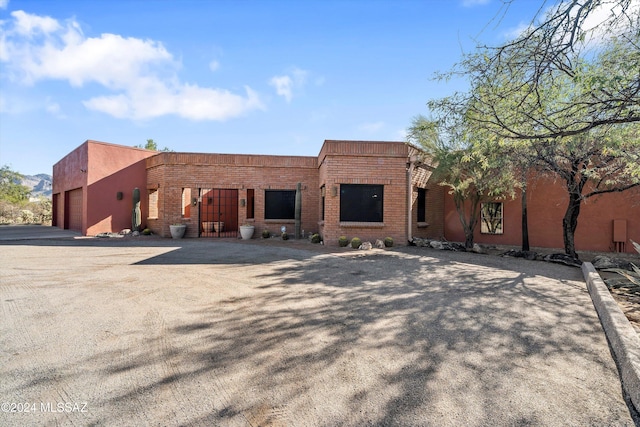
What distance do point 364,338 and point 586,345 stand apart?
226 centimetres

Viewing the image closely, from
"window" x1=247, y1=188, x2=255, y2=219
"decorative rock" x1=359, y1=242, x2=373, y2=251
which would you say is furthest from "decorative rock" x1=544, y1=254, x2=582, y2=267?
"window" x1=247, y1=188, x2=255, y2=219

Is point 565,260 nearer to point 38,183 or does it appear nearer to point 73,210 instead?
point 73,210

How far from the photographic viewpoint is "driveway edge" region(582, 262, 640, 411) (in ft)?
7.59

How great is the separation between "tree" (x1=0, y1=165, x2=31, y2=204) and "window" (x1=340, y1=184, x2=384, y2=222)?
29.1 metres

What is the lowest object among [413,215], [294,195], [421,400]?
[421,400]

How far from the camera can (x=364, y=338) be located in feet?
10.9

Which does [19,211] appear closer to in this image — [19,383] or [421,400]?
[19,383]

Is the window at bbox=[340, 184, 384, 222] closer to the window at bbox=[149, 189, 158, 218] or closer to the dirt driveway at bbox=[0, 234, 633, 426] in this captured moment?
the dirt driveway at bbox=[0, 234, 633, 426]

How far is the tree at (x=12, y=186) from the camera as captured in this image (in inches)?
1028

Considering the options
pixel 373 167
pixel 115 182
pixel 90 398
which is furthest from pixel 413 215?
pixel 115 182

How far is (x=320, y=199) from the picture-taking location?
14.0m

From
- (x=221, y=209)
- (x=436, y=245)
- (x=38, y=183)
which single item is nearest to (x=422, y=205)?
(x=436, y=245)

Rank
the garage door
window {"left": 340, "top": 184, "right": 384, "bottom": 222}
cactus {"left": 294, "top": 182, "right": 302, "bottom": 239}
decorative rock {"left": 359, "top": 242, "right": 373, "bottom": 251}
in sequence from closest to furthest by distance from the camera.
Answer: decorative rock {"left": 359, "top": 242, "right": 373, "bottom": 251} → window {"left": 340, "top": 184, "right": 384, "bottom": 222} → cactus {"left": 294, "top": 182, "right": 302, "bottom": 239} → the garage door

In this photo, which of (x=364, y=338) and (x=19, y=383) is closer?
(x=19, y=383)
